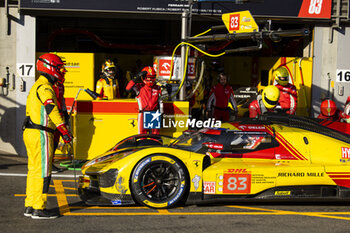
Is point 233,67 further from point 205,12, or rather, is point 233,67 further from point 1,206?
point 1,206

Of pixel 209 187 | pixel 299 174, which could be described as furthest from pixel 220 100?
pixel 209 187

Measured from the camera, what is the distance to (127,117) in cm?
1155

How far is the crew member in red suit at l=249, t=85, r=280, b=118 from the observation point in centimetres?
1019

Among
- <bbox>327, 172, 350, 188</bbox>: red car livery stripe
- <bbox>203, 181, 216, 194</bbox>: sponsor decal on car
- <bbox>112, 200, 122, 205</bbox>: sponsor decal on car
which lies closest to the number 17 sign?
<bbox>327, 172, 350, 188</bbox>: red car livery stripe

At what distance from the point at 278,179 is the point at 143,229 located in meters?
2.08

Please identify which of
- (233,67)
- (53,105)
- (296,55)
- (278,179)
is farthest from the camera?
(233,67)

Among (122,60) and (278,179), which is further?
(122,60)

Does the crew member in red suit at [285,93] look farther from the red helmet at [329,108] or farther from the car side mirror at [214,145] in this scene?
the car side mirror at [214,145]

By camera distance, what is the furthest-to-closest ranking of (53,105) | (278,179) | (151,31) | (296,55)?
(151,31)
(296,55)
(278,179)
(53,105)

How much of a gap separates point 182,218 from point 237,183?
94 centimetres

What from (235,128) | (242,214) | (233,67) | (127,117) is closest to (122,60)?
(233,67)

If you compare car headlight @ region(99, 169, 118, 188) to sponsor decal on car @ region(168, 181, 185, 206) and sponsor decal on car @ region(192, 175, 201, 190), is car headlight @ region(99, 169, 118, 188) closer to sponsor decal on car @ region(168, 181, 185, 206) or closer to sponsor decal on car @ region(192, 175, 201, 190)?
sponsor decal on car @ region(168, 181, 185, 206)

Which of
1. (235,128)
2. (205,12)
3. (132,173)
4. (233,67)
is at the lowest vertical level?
(132,173)

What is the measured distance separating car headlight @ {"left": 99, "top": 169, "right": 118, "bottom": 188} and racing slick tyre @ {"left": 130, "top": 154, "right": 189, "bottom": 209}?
0.24m
